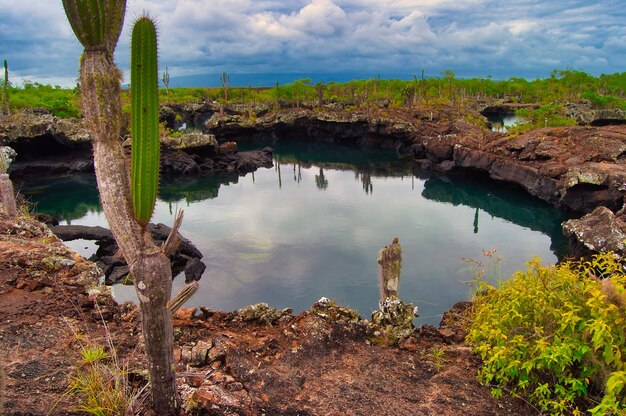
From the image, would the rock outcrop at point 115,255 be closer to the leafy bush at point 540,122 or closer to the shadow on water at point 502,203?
the shadow on water at point 502,203

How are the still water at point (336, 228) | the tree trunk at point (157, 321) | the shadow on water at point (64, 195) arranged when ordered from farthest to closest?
the shadow on water at point (64, 195), the still water at point (336, 228), the tree trunk at point (157, 321)

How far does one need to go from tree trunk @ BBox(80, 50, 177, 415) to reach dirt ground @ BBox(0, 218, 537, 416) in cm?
107

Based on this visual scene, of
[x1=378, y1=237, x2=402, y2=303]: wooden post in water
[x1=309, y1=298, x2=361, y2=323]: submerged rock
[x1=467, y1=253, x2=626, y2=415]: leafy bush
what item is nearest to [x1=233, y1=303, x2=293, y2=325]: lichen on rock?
[x1=309, y1=298, x2=361, y2=323]: submerged rock

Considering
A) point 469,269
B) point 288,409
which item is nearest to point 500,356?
point 288,409

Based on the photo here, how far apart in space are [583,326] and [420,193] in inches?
1057

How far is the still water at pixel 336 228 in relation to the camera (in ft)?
51.4

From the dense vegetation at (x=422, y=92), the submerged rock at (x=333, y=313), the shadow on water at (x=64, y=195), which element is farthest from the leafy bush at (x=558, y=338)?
the dense vegetation at (x=422, y=92)

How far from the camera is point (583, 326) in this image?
17.6 ft

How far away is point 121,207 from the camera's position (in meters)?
4.56

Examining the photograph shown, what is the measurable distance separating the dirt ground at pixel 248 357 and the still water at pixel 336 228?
4095 mm

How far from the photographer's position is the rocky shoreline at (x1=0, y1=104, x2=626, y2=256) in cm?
2184

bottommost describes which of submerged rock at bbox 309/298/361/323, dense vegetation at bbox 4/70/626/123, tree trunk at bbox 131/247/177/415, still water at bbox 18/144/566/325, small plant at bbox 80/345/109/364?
still water at bbox 18/144/566/325

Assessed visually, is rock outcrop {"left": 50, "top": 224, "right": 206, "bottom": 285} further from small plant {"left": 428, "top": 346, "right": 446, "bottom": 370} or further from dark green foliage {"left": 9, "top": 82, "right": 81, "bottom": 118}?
dark green foliage {"left": 9, "top": 82, "right": 81, "bottom": 118}

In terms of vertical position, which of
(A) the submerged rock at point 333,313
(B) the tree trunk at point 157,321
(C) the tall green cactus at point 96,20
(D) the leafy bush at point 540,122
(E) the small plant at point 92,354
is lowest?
(A) the submerged rock at point 333,313
